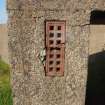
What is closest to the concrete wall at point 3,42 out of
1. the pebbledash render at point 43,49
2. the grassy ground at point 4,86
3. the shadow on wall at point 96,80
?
the grassy ground at point 4,86

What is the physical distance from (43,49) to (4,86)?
234 inches

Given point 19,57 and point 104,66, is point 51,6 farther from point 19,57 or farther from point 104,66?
point 104,66

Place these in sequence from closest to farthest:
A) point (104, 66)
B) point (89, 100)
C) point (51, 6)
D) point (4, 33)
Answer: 1. point (51, 6)
2. point (89, 100)
3. point (104, 66)
4. point (4, 33)

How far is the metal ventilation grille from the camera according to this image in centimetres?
755

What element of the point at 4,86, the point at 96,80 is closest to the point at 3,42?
the point at 4,86

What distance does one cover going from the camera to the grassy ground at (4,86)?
10.9 meters

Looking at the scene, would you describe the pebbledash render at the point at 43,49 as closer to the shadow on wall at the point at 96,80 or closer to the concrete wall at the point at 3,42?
the shadow on wall at the point at 96,80

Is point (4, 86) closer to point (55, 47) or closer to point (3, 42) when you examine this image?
point (3, 42)

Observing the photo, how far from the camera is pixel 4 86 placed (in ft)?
43.4

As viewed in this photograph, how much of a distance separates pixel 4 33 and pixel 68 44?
394 inches

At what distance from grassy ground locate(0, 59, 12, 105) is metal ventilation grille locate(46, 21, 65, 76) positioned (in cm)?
331

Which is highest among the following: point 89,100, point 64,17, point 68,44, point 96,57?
point 64,17

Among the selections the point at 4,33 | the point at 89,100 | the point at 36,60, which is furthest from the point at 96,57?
the point at 36,60

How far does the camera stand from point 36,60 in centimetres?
761
